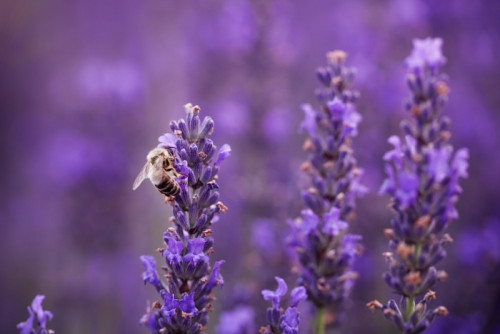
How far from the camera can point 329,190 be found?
5.95 feet

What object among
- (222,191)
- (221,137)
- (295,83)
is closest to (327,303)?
(222,191)

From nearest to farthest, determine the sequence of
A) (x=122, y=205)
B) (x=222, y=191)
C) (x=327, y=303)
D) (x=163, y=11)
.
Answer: (x=327, y=303), (x=122, y=205), (x=222, y=191), (x=163, y=11)

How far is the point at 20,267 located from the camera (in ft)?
15.6

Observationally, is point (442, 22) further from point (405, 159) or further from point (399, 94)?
point (405, 159)

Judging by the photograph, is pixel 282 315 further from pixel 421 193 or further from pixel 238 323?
pixel 238 323

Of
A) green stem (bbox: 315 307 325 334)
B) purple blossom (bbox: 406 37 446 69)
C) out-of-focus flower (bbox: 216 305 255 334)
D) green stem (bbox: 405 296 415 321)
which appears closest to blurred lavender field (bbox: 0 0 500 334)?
out-of-focus flower (bbox: 216 305 255 334)

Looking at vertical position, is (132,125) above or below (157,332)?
above

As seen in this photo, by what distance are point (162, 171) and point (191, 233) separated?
0.49 m

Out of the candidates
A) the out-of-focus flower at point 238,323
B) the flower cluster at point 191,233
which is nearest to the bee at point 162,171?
the flower cluster at point 191,233

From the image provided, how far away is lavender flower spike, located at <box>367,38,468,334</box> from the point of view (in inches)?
62.6

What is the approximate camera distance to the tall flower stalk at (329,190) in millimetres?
1778

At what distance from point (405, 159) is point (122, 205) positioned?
8.44 feet

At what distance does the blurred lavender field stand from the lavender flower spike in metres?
1.00

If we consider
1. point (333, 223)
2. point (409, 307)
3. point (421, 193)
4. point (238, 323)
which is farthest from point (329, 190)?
point (238, 323)
